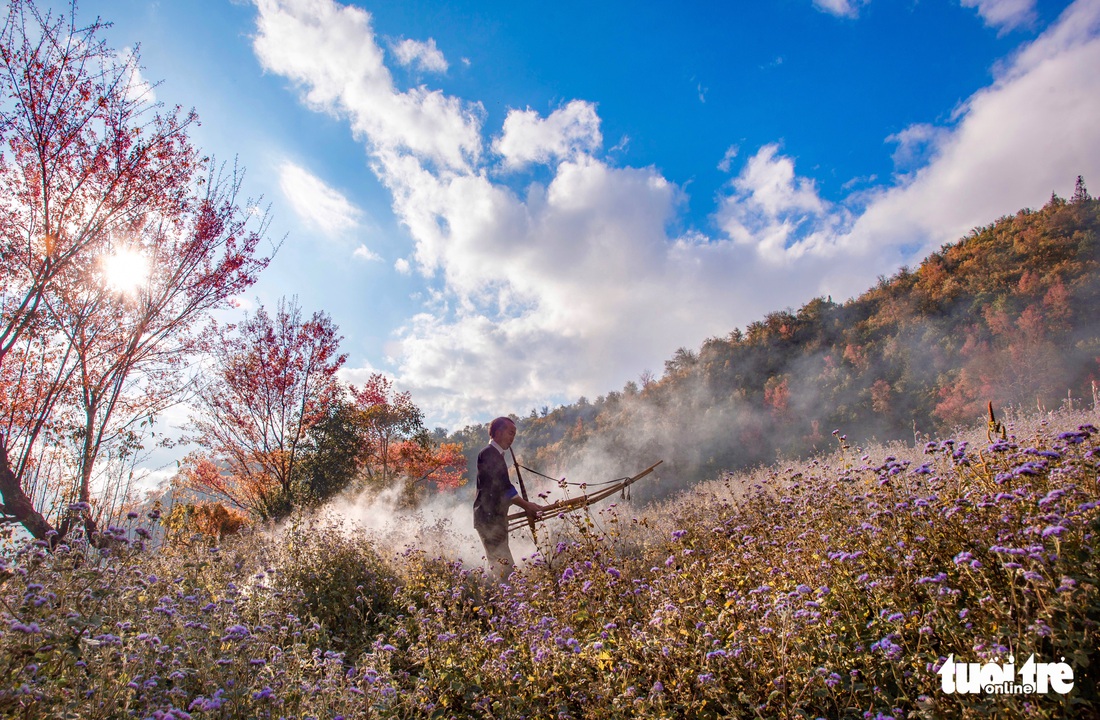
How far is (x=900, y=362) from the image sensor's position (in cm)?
1862

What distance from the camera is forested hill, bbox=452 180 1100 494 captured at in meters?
15.1

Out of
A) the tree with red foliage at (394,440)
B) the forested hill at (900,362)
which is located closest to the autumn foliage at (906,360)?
the forested hill at (900,362)

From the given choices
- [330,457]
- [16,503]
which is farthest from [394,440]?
[16,503]

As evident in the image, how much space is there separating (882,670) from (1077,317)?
19359mm

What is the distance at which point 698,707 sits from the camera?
2.47 m

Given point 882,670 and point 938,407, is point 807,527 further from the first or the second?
point 938,407

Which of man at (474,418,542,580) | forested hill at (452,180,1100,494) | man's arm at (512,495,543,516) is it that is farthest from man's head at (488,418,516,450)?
forested hill at (452,180,1100,494)

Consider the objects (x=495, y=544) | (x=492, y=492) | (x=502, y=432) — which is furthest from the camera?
(x=502, y=432)

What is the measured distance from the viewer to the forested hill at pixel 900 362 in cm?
1513

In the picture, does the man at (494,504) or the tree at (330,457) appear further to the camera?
the tree at (330,457)

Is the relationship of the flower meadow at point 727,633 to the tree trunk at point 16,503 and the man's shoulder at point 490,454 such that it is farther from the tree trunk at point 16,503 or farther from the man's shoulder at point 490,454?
the tree trunk at point 16,503

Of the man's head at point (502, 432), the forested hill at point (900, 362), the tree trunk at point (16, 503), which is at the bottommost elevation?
the tree trunk at point (16, 503)

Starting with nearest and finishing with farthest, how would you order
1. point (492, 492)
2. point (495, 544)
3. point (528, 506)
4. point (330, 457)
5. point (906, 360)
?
point (528, 506) < point (495, 544) < point (492, 492) < point (330, 457) < point (906, 360)

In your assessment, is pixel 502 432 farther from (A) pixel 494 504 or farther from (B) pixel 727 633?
(B) pixel 727 633
